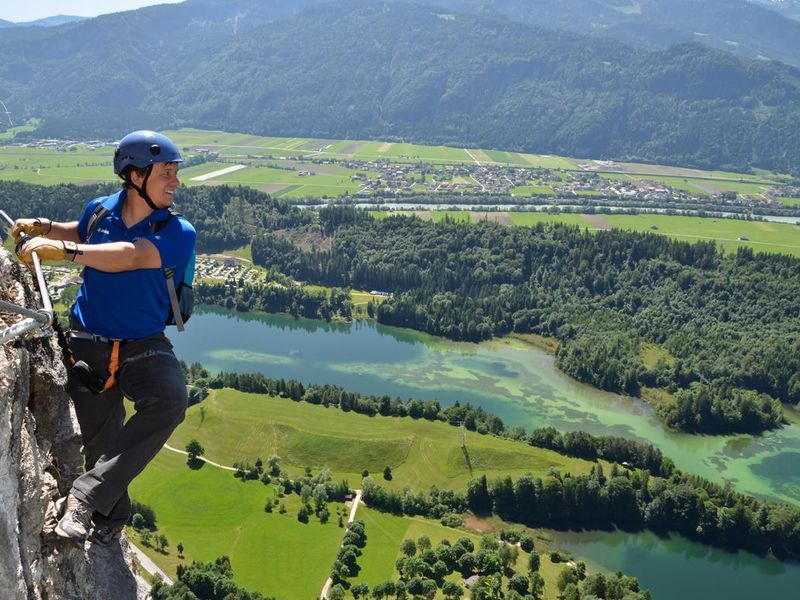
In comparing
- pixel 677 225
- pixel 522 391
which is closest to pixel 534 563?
pixel 522 391

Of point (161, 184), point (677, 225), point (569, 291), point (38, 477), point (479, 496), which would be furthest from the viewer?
point (677, 225)

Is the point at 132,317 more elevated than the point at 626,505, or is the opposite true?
the point at 132,317

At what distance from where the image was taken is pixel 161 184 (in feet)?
23.1

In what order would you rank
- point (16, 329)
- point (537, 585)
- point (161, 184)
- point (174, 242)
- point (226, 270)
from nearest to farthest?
point (16, 329), point (174, 242), point (161, 184), point (537, 585), point (226, 270)

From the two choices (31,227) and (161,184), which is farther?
(31,227)

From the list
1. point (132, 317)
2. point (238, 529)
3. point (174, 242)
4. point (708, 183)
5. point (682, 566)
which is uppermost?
point (174, 242)

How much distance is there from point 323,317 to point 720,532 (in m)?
52.6

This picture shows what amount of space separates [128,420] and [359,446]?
A: 48.4m

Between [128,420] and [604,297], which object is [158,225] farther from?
[604,297]

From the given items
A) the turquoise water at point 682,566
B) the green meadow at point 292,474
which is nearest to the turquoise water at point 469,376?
the green meadow at point 292,474

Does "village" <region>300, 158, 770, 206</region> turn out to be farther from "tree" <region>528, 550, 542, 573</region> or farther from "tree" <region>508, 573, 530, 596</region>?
"tree" <region>508, 573, 530, 596</region>

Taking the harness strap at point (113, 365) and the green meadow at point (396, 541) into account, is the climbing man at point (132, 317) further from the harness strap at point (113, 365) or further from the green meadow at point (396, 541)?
the green meadow at point (396, 541)

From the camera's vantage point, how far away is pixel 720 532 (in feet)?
160

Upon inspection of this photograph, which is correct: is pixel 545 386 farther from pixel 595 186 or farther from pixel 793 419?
pixel 595 186
